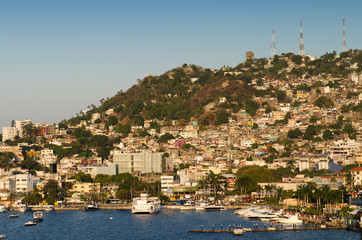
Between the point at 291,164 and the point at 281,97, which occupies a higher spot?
the point at 281,97

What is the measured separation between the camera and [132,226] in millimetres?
82625

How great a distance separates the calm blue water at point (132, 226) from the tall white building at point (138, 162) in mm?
36849

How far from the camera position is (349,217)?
71375 mm

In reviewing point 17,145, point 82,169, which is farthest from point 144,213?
point 17,145

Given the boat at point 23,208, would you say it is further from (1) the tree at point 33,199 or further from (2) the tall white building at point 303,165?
(2) the tall white building at point 303,165

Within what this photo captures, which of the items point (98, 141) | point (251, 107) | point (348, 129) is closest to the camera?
point (348, 129)

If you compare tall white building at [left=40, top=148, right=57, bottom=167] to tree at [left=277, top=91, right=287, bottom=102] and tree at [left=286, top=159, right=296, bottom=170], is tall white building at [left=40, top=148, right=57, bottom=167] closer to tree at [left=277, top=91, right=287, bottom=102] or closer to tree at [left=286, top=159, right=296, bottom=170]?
tree at [left=286, top=159, right=296, bottom=170]

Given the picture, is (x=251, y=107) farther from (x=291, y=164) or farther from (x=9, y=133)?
(x=9, y=133)

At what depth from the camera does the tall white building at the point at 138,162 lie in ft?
456

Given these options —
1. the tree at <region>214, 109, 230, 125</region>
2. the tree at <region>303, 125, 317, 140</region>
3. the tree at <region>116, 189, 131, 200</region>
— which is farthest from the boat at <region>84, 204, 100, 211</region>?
the tree at <region>214, 109, 230, 125</region>

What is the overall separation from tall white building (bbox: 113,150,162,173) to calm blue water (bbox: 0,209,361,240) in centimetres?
3685

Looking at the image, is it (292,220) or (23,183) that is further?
(23,183)

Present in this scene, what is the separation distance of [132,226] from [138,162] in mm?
57490

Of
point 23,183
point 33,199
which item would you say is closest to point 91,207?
point 33,199
